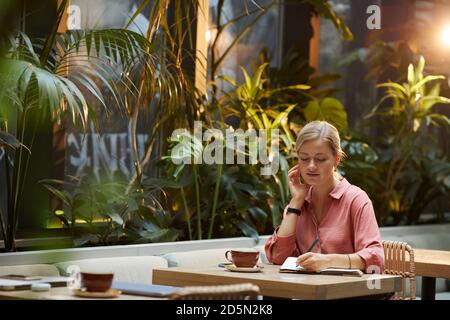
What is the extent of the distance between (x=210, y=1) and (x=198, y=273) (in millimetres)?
3786

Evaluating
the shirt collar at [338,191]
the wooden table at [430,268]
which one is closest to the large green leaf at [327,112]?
Result: the wooden table at [430,268]

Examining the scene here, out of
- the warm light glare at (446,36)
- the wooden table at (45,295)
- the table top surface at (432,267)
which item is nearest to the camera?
the wooden table at (45,295)

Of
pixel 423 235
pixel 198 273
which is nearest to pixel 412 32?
pixel 423 235

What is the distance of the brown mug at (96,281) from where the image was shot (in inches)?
114

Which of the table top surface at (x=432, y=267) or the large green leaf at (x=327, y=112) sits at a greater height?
the large green leaf at (x=327, y=112)

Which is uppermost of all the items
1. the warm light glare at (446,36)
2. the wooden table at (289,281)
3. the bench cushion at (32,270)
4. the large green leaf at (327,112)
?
the warm light glare at (446,36)

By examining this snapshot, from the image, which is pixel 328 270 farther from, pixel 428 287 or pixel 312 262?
pixel 428 287

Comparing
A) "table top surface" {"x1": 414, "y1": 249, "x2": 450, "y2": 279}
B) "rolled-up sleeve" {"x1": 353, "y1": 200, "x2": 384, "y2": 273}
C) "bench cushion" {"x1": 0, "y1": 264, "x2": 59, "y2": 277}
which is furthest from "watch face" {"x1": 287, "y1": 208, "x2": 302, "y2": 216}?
"bench cushion" {"x1": 0, "y1": 264, "x2": 59, "y2": 277}

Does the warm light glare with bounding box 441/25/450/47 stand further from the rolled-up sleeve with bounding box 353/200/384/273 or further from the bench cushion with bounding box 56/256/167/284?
the rolled-up sleeve with bounding box 353/200/384/273

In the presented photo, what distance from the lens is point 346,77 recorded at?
337 inches

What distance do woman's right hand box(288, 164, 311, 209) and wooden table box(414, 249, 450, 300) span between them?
0.94 m

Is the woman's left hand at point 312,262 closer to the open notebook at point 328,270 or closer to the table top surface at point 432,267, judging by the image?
the open notebook at point 328,270

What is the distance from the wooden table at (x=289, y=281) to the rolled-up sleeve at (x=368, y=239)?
0.16 m

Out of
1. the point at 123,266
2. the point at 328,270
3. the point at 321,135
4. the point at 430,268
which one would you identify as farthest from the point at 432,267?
the point at 123,266
